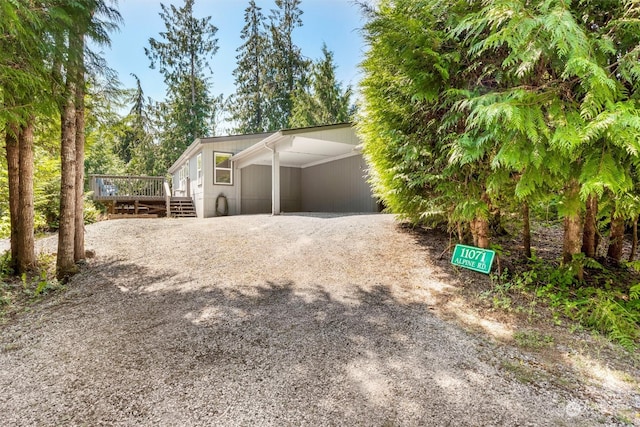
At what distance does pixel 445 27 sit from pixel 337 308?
127 inches

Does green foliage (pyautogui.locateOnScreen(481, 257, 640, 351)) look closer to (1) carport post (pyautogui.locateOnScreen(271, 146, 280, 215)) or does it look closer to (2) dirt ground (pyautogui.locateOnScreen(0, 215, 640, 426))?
(2) dirt ground (pyautogui.locateOnScreen(0, 215, 640, 426))

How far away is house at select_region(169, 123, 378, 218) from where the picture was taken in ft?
33.4

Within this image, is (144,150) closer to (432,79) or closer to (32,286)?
(32,286)

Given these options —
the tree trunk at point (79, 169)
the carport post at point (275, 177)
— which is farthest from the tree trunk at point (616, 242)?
the carport post at point (275, 177)

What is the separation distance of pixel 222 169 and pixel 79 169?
7.36 meters

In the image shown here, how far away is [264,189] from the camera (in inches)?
520

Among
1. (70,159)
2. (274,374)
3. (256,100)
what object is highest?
(256,100)

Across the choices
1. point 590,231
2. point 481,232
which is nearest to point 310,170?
point 481,232

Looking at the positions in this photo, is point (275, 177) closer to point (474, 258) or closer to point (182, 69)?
point (474, 258)

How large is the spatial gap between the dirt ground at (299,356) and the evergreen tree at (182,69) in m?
20.4

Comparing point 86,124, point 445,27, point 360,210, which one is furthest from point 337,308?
point 360,210

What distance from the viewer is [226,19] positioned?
877 inches

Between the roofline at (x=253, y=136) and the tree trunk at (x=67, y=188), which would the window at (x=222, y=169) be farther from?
the tree trunk at (x=67, y=188)

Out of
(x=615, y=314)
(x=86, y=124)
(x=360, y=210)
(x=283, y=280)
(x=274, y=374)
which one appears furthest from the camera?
(x=360, y=210)
